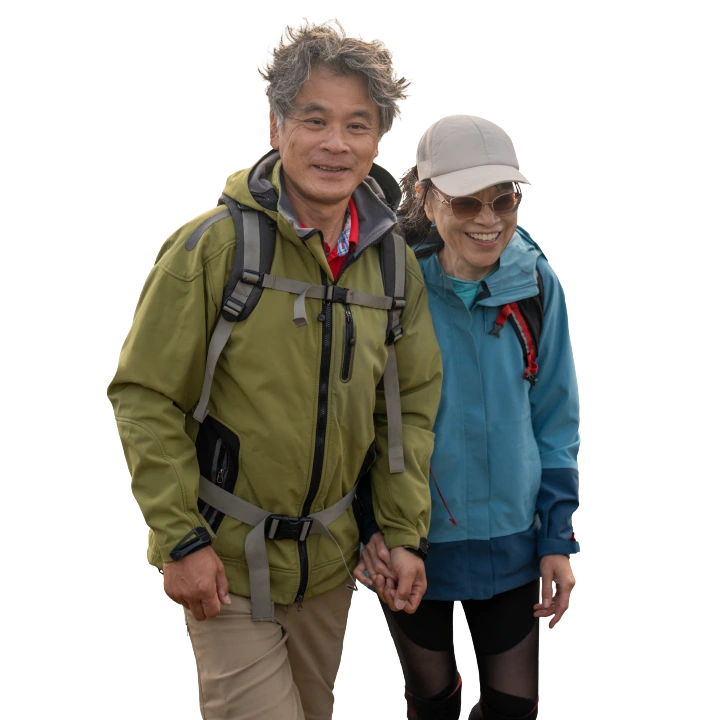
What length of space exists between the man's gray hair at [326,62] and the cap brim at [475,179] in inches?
13.1

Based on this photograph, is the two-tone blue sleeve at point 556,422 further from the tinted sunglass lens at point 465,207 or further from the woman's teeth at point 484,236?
the tinted sunglass lens at point 465,207

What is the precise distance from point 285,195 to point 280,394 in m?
0.72

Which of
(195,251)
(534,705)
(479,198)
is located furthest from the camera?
(534,705)

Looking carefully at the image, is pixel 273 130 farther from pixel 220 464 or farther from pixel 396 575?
pixel 396 575

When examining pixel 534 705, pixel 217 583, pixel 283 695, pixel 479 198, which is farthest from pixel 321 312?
pixel 534 705

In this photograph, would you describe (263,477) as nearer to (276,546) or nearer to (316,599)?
(276,546)

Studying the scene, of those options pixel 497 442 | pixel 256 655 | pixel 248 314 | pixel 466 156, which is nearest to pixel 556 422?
pixel 497 442

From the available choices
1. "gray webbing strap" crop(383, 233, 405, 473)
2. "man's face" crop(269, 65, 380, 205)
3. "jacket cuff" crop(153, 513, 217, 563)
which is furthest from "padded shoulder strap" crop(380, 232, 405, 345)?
"jacket cuff" crop(153, 513, 217, 563)

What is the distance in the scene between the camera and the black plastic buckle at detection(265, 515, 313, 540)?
344 centimetres

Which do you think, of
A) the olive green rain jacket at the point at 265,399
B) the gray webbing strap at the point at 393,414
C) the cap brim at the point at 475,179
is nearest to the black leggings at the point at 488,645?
the olive green rain jacket at the point at 265,399

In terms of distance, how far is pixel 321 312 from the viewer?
→ 339 cm

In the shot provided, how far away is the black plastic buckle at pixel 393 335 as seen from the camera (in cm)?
357

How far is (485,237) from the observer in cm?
366

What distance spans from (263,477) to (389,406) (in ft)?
1.81
